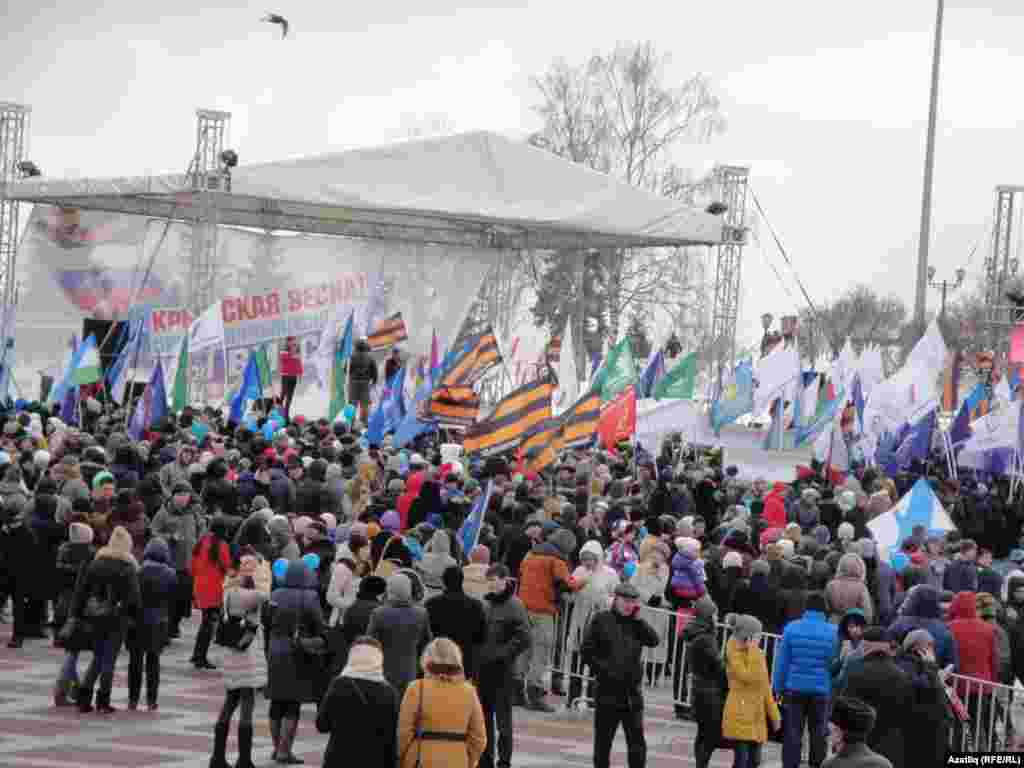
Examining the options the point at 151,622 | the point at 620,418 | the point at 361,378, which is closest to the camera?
the point at 151,622

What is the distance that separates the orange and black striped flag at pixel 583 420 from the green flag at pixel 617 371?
4362 mm

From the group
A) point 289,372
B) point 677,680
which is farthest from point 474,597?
point 289,372

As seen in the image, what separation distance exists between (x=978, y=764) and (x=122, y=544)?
6.17 metres

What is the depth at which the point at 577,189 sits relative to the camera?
3456 cm

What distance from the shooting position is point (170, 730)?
13992 millimetres

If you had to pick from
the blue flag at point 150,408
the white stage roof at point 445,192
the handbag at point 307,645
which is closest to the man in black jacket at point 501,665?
the handbag at point 307,645

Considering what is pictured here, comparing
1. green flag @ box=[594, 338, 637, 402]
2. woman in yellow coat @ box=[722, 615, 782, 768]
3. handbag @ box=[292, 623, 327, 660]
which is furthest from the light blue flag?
handbag @ box=[292, 623, 327, 660]

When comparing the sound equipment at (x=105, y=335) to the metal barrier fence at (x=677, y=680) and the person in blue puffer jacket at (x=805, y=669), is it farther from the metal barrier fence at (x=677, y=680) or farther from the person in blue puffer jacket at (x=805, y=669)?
the person in blue puffer jacket at (x=805, y=669)

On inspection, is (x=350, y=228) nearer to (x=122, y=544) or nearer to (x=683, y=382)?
(x=683, y=382)

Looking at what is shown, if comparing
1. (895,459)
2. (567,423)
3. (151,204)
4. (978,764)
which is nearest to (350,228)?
(151,204)

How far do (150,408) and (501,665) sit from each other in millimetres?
12042

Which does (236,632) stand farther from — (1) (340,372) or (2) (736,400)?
(1) (340,372)

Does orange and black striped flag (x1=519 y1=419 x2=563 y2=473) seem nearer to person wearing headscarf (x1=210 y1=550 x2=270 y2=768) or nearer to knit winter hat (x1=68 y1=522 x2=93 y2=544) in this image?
knit winter hat (x1=68 y1=522 x2=93 y2=544)

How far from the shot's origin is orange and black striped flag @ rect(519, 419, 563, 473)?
20.3 meters
